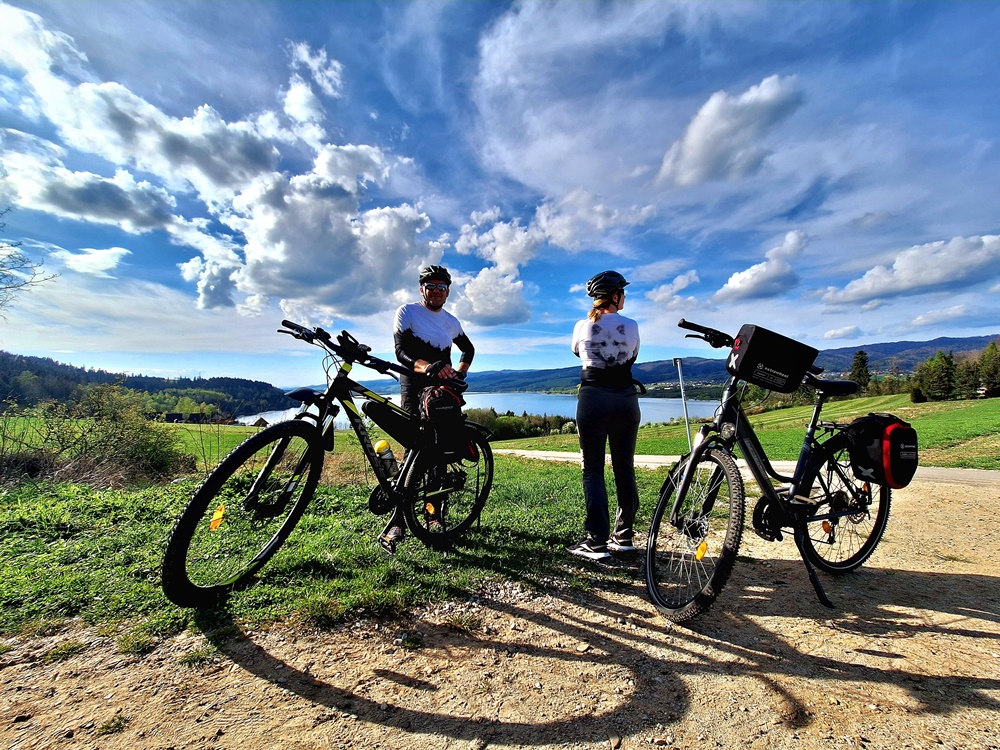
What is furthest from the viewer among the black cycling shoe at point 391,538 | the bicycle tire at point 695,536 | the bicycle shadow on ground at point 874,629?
the black cycling shoe at point 391,538

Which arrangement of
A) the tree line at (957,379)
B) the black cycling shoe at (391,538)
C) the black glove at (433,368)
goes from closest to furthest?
the black glove at (433,368) < the black cycling shoe at (391,538) < the tree line at (957,379)

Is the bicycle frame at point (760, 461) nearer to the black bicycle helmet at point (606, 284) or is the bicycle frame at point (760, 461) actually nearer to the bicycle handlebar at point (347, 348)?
the black bicycle helmet at point (606, 284)

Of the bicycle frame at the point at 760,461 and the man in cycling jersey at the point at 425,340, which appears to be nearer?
the bicycle frame at the point at 760,461

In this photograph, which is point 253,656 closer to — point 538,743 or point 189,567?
point 189,567

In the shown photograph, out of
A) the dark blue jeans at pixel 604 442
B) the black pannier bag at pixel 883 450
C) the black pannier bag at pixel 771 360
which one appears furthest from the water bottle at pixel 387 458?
the black pannier bag at pixel 883 450

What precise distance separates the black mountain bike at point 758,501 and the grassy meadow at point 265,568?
54cm

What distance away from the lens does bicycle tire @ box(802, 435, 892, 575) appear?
3.20 metres

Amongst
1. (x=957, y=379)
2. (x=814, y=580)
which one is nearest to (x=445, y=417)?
(x=814, y=580)

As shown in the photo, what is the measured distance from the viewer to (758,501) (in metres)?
3.10

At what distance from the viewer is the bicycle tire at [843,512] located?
320cm

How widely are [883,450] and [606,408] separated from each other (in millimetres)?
1902

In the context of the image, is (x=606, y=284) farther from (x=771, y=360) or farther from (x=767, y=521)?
(x=767, y=521)

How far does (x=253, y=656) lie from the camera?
215 centimetres

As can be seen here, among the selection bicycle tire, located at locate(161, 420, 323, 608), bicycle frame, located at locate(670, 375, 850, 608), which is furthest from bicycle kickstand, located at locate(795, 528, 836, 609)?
bicycle tire, located at locate(161, 420, 323, 608)
